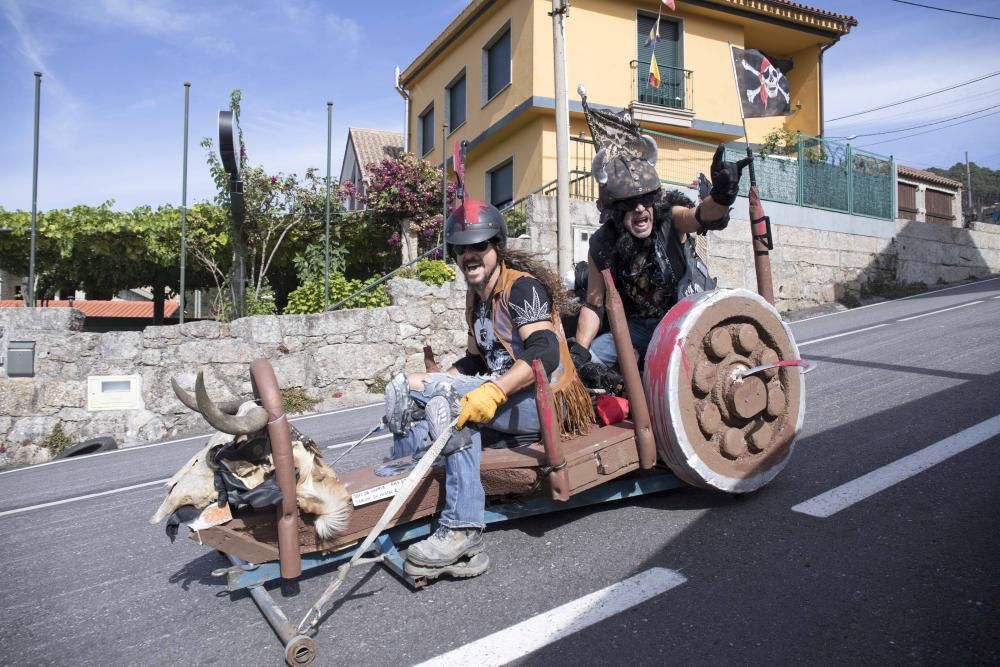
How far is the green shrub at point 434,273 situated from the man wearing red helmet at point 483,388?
7.07 meters

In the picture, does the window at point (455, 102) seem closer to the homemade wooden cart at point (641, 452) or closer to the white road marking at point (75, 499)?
the white road marking at point (75, 499)

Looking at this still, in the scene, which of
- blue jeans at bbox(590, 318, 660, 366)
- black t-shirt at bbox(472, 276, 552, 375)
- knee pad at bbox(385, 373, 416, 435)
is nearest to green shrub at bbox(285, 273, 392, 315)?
blue jeans at bbox(590, 318, 660, 366)

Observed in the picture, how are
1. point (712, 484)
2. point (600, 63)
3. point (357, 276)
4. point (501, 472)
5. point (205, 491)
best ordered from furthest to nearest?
point (600, 63) < point (357, 276) < point (712, 484) < point (501, 472) < point (205, 491)

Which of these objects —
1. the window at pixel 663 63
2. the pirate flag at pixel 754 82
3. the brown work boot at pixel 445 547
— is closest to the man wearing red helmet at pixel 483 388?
the brown work boot at pixel 445 547

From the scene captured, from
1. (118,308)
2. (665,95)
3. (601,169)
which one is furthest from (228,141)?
(118,308)

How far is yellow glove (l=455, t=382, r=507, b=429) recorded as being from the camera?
2.61 meters

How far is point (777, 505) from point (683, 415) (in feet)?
2.32

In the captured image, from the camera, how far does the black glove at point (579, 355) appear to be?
347 cm

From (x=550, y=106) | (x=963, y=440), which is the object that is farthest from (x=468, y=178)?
(x=963, y=440)

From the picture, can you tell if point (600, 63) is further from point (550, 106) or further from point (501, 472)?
point (501, 472)

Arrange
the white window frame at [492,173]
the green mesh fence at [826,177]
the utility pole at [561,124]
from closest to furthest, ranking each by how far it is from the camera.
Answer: the utility pole at [561,124], the green mesh fence at [826,177], the white window frame at [492,173]

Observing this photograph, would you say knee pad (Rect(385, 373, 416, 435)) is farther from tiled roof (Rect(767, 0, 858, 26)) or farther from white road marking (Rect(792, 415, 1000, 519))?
tiled roof (Rect(767, 0, 858, 26))

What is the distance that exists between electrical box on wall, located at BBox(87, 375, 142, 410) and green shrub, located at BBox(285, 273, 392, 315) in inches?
97.2

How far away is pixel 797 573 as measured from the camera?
2453mm
